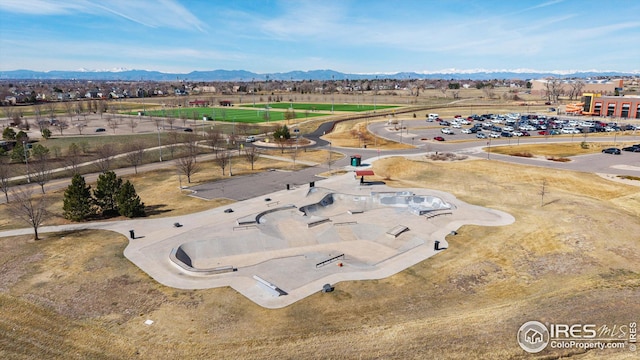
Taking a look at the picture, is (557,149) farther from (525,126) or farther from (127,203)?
(127,203)

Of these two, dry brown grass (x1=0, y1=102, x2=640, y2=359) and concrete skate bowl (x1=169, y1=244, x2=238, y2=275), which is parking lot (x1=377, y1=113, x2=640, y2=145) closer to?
dry brown grass (x1=0, y1=102, x2=640, y2=359)

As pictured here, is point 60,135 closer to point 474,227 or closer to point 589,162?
point 474,227

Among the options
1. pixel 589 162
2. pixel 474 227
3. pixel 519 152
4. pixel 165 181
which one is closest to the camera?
pixel 474 227

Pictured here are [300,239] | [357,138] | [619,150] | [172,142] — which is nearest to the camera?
[300,239]

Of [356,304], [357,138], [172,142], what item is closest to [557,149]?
[357,138]

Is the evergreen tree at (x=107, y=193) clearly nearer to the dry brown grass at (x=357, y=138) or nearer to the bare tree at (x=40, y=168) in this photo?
the bare tree at (x=40, y=168)

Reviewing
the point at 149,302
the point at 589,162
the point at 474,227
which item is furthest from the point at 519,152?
the point at 149,302
